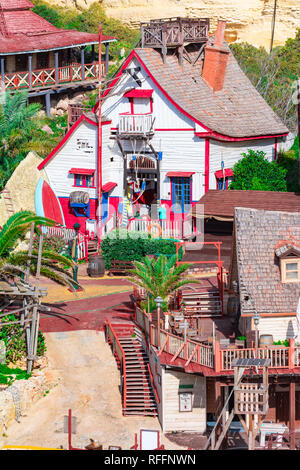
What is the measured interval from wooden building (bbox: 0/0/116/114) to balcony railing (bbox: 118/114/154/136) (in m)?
12.2

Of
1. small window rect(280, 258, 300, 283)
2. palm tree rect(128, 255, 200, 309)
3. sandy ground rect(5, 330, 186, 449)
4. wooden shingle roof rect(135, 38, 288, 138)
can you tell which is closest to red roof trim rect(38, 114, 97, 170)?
wooden shingle roof rect(135, 38, 288, 138)

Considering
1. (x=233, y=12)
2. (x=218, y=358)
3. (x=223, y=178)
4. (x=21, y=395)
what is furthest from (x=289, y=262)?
(x=233, y=12)

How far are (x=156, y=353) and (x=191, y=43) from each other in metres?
26.2

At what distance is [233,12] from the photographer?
10431cm

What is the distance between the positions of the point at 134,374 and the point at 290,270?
7399mm

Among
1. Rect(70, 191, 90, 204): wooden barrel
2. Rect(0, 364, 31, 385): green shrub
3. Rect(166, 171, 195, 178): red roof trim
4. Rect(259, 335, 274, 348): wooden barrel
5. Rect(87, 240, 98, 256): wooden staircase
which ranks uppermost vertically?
Rect(259, 335, 274, 348): wooden barrel

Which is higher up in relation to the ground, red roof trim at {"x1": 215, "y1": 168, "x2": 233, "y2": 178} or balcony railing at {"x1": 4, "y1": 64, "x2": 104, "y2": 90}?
balcony railing at {"x1": 4, "y1": 64, "x2": 104, "y2": 90}

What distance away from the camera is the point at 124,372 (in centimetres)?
5028

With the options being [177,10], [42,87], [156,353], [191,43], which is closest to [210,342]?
[156,353]

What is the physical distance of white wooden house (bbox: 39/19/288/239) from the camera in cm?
6575

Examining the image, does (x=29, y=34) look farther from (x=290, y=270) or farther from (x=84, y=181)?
(x=290, y=270)

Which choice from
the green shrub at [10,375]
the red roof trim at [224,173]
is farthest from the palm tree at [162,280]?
the red roof trim at [224,173]

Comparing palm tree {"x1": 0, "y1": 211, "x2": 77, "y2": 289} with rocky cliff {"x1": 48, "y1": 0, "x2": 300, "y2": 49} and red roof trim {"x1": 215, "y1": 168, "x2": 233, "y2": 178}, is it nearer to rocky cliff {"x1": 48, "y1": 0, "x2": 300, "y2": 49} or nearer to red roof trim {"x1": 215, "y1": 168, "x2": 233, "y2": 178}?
red roof trim {"x1": 215, "y1": 168, "x2": 233, "y2": 178}
